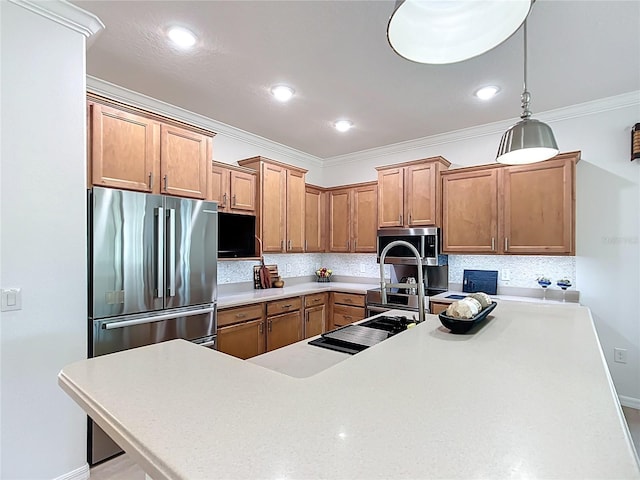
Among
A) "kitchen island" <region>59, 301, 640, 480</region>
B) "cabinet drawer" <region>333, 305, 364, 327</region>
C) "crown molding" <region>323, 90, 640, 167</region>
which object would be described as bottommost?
"cabinet drawer" <region>333, 305, 364, 327</region>

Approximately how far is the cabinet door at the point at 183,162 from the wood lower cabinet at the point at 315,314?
1778 mm

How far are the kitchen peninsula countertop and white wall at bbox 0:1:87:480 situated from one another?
1.20 m

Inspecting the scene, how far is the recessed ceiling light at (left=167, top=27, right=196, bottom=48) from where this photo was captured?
6.60 feet

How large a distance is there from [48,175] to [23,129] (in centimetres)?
25

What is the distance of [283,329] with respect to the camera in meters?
3.51

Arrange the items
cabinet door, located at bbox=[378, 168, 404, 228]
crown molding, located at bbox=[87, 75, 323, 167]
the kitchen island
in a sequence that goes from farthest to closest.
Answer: cabinet door, located at bbox=[378, 168, 404, 228]
crown molding, located at bbox=[87, 75, 323, 167]
the kitchen island

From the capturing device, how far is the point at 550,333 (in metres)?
1.54

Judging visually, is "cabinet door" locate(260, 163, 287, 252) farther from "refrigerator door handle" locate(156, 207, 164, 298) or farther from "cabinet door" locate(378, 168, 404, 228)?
"refrigerator door handle" locate(156, 207, 164, 298)

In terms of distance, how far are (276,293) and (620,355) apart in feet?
Result: 10.7

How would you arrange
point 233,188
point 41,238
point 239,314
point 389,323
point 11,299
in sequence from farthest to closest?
point 233,188 → point 239,314 → point 389,323 → point 41,238 → point 11,299

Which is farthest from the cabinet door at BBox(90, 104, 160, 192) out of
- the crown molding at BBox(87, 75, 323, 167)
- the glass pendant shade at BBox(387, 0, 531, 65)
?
the glass pendant shade at BBox(387, 0, 531, 65)

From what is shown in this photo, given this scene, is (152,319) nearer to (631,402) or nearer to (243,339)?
(243,339)

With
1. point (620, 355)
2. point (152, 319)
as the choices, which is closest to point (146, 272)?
point (152, 319)

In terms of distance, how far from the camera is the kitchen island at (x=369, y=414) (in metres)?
0.58
